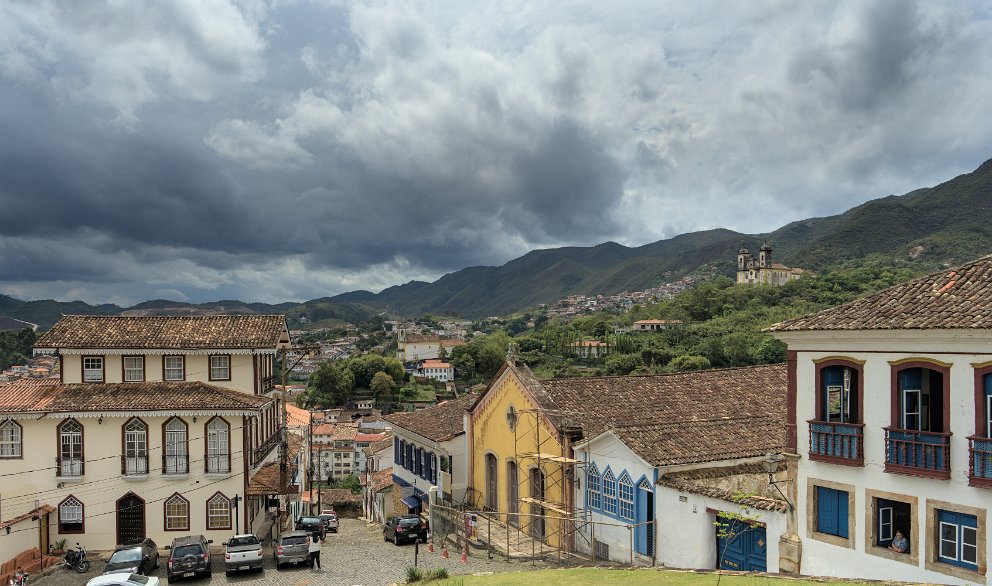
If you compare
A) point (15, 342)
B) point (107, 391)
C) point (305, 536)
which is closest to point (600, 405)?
point (305, 536)

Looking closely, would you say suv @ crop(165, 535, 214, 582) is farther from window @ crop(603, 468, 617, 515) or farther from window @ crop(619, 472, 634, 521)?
window @ crop(619, 472, 634, 521)

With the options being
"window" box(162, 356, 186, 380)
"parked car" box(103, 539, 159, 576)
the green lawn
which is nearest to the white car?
"parked car" box(103, 539, 159, 576)

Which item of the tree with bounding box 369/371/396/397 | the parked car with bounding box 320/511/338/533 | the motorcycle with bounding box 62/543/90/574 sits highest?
the motorcycle with bounding box 62/543/90/574

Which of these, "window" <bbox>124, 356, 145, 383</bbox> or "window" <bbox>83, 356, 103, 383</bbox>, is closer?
"window" <bbox>83, 356, 103, 383</bbox>

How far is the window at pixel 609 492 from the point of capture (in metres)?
24.3

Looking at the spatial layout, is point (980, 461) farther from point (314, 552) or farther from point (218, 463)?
point (218, 463)

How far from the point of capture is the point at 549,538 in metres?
28.0

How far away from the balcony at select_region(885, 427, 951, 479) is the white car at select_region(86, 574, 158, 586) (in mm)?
19514

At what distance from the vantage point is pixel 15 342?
543 feet

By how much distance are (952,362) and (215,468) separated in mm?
27874

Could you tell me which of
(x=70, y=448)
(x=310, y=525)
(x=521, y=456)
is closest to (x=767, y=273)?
(x=310, y=525)

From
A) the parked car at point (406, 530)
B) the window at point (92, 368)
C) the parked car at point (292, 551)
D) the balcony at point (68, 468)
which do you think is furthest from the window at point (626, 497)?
the window at point (92, 368)

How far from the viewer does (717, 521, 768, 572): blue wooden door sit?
63.8 feet

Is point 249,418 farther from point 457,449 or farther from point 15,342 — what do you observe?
point 15,342
